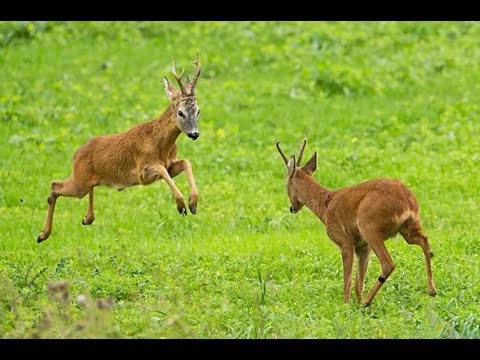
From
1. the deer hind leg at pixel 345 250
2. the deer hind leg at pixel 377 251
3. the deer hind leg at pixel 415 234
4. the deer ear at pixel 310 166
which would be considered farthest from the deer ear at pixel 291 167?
the deer hind leg at pixel 415 234

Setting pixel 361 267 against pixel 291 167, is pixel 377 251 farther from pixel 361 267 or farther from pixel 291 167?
pixel 291 167

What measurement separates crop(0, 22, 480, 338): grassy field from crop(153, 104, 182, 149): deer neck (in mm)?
1140

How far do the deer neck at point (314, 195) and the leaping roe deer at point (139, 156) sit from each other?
0.99 metres

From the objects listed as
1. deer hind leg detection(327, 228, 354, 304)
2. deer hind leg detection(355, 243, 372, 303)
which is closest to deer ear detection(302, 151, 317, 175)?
deer hind leg detection(327, 228, 354, 304)

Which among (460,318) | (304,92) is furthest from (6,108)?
(460,318)

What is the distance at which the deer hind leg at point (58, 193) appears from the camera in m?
11.6

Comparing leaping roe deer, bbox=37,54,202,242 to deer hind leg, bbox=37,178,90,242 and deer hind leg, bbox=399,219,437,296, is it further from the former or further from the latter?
deer hind leg, bbox=399,219,437,296

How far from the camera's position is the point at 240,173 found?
49.8 ft

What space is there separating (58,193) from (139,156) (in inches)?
43.5

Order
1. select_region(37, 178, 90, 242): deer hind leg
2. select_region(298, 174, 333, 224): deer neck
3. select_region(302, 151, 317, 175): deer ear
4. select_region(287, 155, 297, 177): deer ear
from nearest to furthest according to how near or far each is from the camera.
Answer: select_region(298, 174, 333, 224): deer neck → select_region(287, 155, 297, 177): deer ear → select_region(302, 151, 317, 175): deer ear → select_region(37, 178, 90, 242): deer hind leg

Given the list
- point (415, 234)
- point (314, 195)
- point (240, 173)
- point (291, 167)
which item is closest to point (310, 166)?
point (291, 167)

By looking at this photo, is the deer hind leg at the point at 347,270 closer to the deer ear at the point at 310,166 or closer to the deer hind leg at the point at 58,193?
the deer ear at the point at 310,166

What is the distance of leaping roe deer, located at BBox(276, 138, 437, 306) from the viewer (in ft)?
31.4
